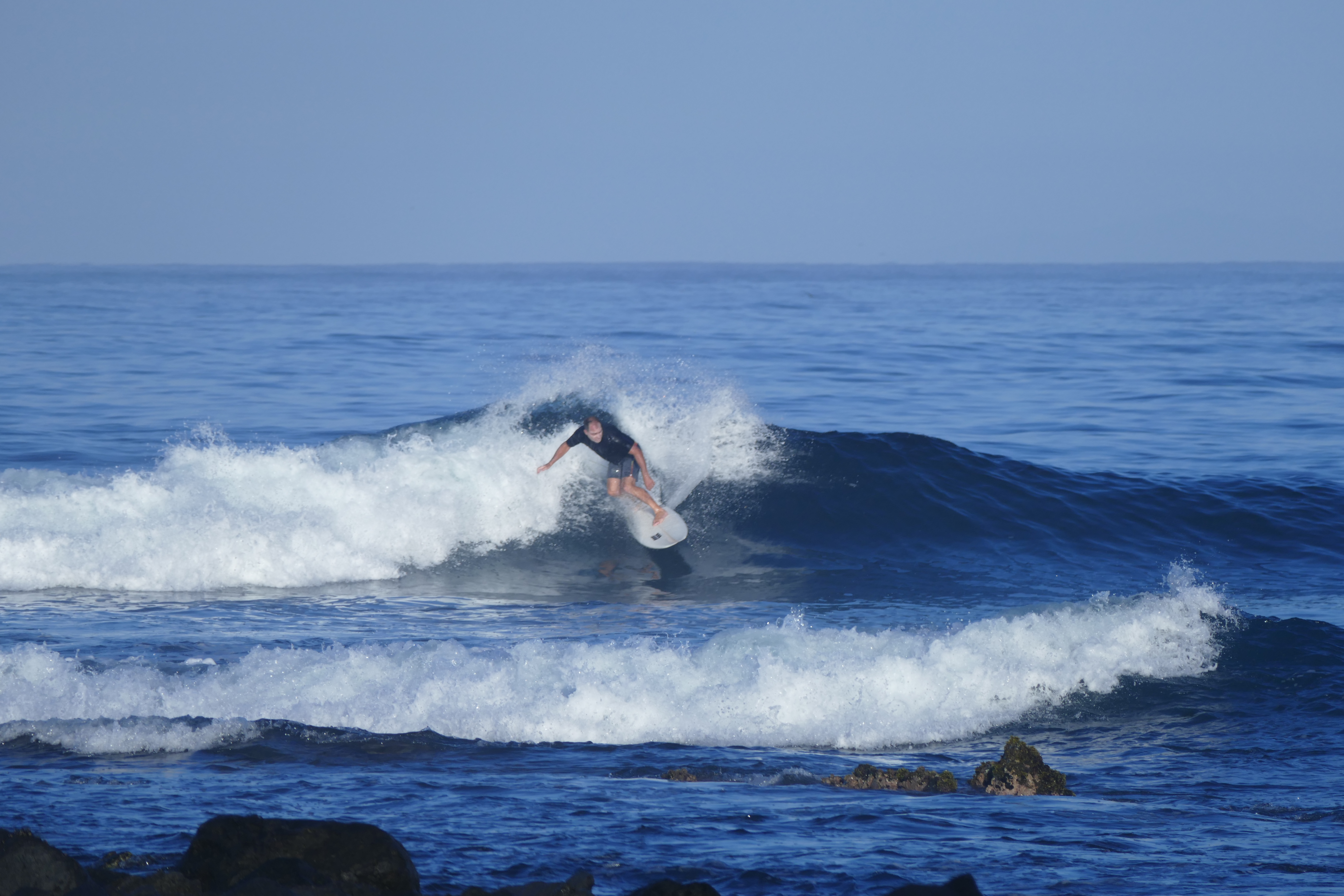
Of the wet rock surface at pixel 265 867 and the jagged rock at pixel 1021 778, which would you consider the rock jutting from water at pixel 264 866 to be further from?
the jagged rock at pixel 1021 778

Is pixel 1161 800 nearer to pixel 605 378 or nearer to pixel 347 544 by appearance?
pixel 347 544

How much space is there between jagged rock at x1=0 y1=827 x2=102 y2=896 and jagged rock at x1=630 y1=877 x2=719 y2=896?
6.95 feet

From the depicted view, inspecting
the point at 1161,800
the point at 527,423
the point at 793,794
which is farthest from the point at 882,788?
the point at 527,423

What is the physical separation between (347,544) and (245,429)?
8.21m

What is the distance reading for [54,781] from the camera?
6.66 m

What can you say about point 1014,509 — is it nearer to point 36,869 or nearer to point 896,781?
point 896,781

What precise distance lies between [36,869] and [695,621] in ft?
23.6

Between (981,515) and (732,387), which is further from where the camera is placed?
(732,387)

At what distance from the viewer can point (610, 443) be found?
1470 cm

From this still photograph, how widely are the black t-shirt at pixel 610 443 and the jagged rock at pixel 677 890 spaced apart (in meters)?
10.2

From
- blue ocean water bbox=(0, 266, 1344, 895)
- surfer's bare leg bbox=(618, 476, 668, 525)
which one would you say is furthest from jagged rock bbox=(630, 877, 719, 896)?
surfer's bare leg bbox=(618, 476, 668, 525)

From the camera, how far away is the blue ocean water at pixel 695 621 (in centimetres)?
612

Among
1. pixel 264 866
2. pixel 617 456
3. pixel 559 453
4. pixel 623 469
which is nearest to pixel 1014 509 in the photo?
pixel 623 469

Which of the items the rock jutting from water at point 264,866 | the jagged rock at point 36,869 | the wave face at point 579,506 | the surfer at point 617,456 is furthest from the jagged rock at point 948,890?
the surfer at point 617,456
